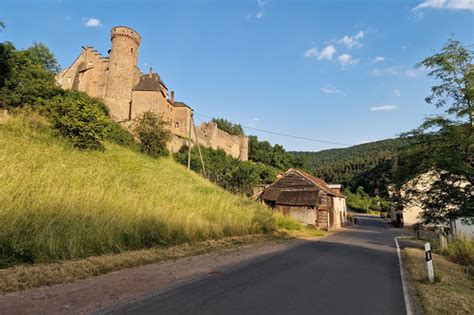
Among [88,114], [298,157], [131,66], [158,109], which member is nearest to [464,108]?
[88,114]

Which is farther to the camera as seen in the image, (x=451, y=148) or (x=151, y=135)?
(x=151, y=135)

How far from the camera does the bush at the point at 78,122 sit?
1761 centimetres

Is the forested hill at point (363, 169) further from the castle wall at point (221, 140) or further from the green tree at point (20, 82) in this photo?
the green tree at point (20, 82)

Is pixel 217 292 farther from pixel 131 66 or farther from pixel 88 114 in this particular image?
pixel 131 66

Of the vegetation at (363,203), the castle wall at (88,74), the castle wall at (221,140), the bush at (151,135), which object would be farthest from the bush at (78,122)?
the vegetation at (363,203)

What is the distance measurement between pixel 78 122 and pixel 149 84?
28.2 m

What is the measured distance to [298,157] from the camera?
96188 millimetres

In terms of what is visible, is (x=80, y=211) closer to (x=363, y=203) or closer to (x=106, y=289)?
(x=106, y=289)

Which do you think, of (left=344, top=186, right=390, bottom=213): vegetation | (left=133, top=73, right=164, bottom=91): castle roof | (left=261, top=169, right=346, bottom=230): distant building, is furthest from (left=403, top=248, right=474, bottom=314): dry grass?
(left=344, top=186, right=390, bottom=213): vegetation

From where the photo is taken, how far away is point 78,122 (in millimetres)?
17859

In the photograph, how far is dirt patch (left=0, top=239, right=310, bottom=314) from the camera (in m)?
3.99

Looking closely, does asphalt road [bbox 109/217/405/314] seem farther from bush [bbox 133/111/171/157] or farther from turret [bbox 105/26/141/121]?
turret [bbox 105/26/141/121]

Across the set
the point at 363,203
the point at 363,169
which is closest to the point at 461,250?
the point at 363,203

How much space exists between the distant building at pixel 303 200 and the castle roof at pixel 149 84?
24.5 meters
